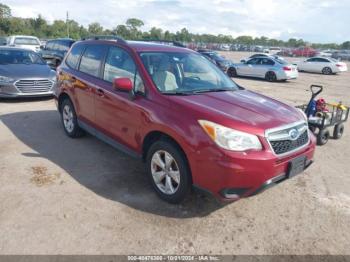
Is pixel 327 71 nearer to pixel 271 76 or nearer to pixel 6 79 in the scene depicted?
pixel 271 76

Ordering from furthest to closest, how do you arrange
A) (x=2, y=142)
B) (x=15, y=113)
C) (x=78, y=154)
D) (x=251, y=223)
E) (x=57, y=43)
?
(x=57, y=43), (x=15, y=113), (x=2, y=142), (x=78, y=154), (x=251, y=223)

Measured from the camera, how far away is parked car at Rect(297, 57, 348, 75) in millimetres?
24953

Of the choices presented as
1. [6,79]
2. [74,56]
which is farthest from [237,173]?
[6,79]

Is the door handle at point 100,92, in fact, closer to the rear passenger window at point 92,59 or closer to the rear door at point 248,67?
the rear passenger window at point 92,59

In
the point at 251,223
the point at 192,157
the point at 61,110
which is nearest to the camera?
the point at 192,157

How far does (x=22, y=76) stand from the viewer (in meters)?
8.57

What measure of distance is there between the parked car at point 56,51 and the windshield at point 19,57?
5.62 metres

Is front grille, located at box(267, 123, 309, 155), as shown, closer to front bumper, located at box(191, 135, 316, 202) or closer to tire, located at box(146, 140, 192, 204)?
front bumper, located at box(191, 135, 316, 202)

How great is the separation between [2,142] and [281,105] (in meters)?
4.81

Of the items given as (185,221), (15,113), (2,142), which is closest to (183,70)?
(185,221)

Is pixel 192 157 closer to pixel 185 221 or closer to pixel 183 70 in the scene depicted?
pixel 185 221

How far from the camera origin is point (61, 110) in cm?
607

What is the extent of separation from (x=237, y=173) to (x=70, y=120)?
3.86m

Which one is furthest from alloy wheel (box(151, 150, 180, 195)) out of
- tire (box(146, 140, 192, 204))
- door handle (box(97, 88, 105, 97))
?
door handle (box(97, 88, 105, 97))
